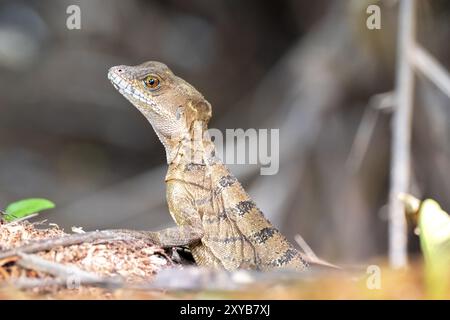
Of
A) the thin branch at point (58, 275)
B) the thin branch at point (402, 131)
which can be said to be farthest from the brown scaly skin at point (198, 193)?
the thin branch at point (402, 131)

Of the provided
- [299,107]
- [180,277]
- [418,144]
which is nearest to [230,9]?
[299,107]

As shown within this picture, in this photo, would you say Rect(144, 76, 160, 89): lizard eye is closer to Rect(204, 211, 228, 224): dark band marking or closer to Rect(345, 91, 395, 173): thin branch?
Rect(204, 211, 228, 224): dark band marking

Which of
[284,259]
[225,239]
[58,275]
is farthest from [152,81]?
[58,275]

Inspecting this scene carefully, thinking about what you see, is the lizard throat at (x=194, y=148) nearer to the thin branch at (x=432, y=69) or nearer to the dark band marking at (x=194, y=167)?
the dark band marking at (x=194, y=167)

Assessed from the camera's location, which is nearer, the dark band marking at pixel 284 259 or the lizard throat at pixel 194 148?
the dark band marking at pixel 284 259

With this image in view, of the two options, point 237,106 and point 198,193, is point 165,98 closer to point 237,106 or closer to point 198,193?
point 198,193

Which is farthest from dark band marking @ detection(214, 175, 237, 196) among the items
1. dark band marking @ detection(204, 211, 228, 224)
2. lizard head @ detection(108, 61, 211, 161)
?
lizard head @ detection(108, 61, 211, 161)

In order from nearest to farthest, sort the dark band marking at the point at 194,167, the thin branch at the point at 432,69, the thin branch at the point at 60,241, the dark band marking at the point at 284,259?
the thin branch at the point at 60,241, the dark band marking at the point at 284,259, the dark band marking at the point at 194,167, the thin branch at the point at 432,69
